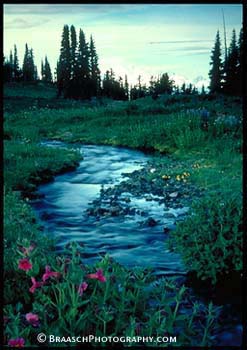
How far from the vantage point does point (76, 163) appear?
14.9 m

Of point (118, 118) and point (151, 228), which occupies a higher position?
point (118, 118)

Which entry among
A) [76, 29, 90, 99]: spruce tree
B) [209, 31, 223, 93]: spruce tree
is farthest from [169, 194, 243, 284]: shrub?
[76, 29, 90, 99]: spruce tree

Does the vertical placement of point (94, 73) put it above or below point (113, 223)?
above

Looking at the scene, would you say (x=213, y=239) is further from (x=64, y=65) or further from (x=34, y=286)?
(x=64, y=65)

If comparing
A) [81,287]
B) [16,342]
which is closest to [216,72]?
[81,287]

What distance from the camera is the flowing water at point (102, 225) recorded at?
6.43m

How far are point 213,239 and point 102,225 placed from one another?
2.62 metres

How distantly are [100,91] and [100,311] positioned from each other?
77.7 m

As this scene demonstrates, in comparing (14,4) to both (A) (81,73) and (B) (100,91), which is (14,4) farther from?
(B) (100,91)

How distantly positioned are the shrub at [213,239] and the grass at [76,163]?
3 cm

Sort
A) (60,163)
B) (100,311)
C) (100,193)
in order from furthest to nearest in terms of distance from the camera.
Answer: (60,163) < (100,193) < (100,311)

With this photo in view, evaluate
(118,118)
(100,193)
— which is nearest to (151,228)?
(100,193)

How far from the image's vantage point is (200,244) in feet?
19.0

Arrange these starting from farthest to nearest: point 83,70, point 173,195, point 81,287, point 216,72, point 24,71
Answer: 1. point 24,71
2. point 83,70
3. point 216,72
4. point 173,195
5. point 81,287
